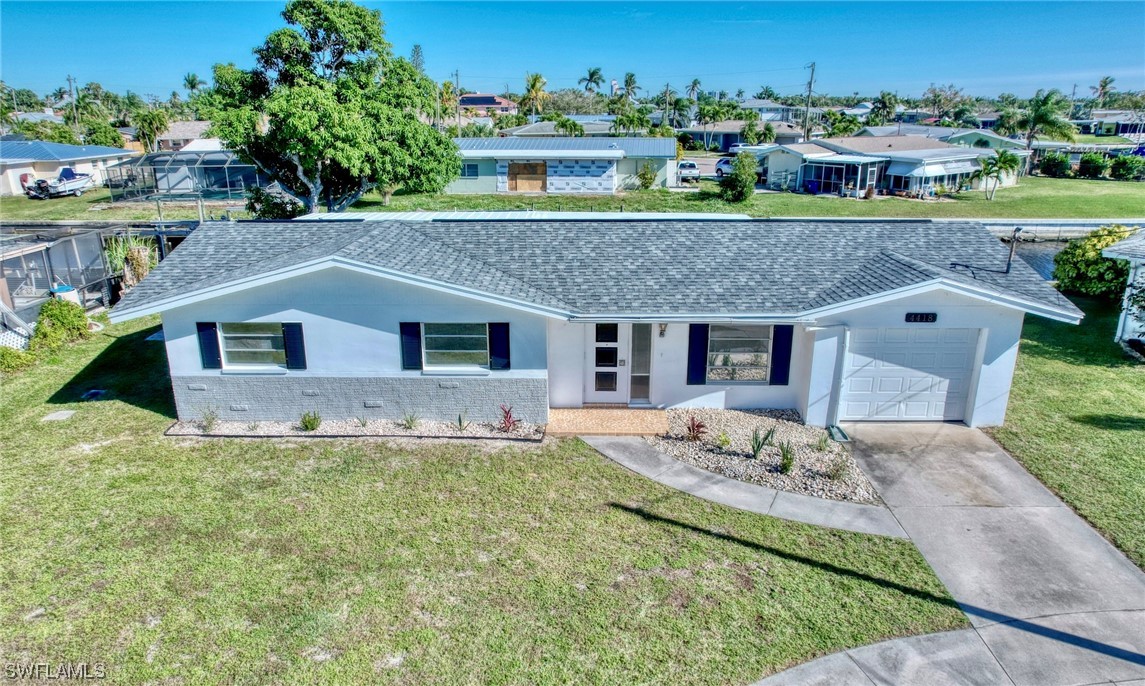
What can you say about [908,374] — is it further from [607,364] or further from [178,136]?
[178,136]

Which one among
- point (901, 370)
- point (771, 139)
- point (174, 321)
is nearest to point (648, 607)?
point (901, 370)

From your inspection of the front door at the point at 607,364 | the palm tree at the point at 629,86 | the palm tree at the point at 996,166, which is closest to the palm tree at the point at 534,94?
the palm tree at the point at 629,86

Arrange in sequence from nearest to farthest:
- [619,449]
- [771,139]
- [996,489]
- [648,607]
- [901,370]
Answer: [648,607]
[996,489]
[619,449]
[901,370]
[771,139]

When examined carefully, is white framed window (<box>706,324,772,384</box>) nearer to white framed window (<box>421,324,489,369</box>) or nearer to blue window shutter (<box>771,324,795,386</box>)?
blue window shutter (<box>771,324,795,386</box>)

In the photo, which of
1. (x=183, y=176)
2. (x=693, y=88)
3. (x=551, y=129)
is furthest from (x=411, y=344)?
(x=693, y=88)

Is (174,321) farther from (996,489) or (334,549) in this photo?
(996,489)

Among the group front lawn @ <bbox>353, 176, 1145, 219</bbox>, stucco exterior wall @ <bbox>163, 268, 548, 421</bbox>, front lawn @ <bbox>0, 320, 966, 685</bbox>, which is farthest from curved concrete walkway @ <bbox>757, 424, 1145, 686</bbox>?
front lawn @ <bbox>353, 176, 1145, 219</bbox>
